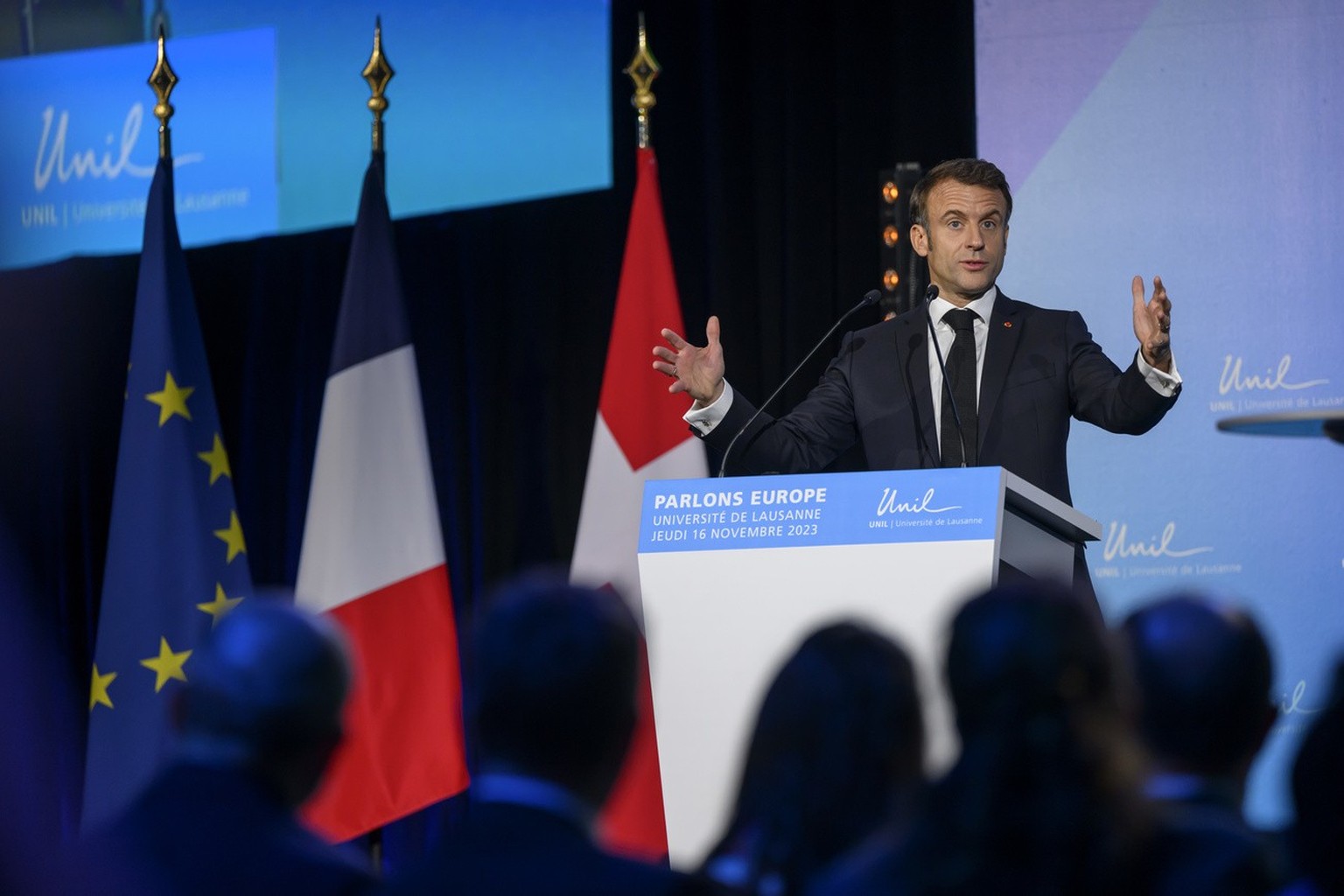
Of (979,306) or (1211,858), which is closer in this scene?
(1211,858)

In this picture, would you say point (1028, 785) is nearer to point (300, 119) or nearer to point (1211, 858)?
point (1211, 858)

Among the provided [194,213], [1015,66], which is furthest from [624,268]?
[194,213]

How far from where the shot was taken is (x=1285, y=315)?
16.2ft

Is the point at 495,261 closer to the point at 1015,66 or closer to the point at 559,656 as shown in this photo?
the point at 1015,66

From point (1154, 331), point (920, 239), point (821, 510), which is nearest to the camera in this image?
point (821, 510)

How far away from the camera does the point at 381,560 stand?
5281 mm

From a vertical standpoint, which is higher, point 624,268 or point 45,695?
point 624,268

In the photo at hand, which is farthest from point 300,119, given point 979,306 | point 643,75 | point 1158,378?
point 1158,378

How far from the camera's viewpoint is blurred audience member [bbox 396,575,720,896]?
154 cm

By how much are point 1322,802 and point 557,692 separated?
2.24 ft

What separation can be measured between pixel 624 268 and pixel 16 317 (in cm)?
248

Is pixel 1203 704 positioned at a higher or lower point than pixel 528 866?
higher

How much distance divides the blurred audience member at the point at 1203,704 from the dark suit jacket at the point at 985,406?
2.12m

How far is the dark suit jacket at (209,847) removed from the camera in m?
1.60
